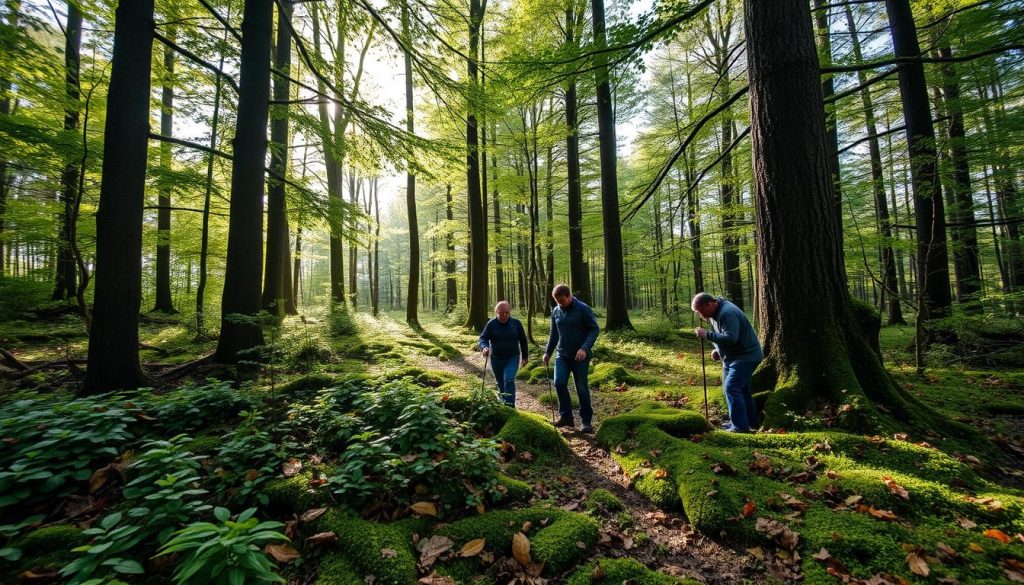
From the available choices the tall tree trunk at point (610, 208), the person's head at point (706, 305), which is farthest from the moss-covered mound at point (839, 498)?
the tall tree trunk at point (610, 208)

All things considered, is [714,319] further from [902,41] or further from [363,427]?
[902,41]

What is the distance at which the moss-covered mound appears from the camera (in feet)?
6.81

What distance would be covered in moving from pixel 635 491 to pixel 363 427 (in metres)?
2.65

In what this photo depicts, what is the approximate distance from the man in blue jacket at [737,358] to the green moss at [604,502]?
6.83 ft

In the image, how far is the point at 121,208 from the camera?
4504 millimetres

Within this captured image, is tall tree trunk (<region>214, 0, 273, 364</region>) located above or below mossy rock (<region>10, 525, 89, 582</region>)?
above

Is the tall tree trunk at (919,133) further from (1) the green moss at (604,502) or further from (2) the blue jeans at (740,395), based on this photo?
(1) the green moss at (604,502)

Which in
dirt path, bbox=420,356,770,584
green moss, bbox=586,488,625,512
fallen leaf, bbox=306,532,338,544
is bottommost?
dirt path, bbox=420,356,770,584

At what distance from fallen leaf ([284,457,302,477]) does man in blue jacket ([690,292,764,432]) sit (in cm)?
415

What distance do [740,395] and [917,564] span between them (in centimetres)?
228

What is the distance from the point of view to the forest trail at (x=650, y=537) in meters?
2.23

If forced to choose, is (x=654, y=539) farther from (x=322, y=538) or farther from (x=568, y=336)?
(x=568, y=336)

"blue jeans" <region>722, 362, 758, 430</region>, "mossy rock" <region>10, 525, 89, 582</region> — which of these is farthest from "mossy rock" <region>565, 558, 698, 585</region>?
"mossy rock" <region>10, 525, 89, 582</region>

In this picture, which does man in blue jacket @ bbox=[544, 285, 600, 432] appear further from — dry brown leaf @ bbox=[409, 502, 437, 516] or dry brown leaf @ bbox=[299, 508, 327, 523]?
dry brown leaf @ bbox=[299, 508, 327, 523]
